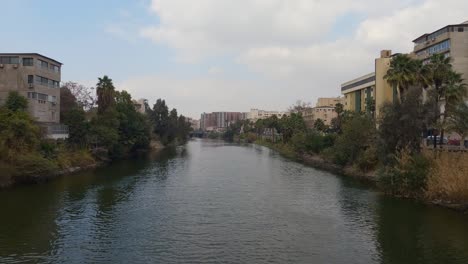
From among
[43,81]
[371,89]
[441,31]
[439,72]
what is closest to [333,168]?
[439,72]

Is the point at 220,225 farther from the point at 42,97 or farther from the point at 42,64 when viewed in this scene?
the point at 42,64

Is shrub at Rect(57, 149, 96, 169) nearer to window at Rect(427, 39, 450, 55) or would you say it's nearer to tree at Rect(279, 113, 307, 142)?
window at Rect(427, 39, 450, 55)

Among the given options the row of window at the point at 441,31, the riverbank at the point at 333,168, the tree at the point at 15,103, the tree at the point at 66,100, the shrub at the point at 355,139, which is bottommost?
the riverbank at the point at 333,168

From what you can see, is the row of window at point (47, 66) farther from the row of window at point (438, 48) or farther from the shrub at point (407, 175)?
the row of window at point (438, 48)

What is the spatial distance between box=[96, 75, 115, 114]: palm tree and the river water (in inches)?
1554

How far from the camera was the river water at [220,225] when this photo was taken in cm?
2494

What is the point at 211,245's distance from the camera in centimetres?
2670

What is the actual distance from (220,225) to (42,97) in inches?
1844

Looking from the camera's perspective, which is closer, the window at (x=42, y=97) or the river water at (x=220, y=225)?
the river water at (x=220, y=225)

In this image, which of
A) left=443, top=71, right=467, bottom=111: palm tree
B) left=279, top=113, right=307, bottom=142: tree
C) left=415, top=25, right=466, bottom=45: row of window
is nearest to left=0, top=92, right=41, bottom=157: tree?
left=443, top=71, right=467, bottom=111: palm tree

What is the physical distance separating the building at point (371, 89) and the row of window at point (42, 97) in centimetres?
5409

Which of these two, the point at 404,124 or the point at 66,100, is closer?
the point at 404,124

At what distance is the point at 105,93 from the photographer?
88.8 m

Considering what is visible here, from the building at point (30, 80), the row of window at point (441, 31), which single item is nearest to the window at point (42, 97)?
the building at point (30, 80)
